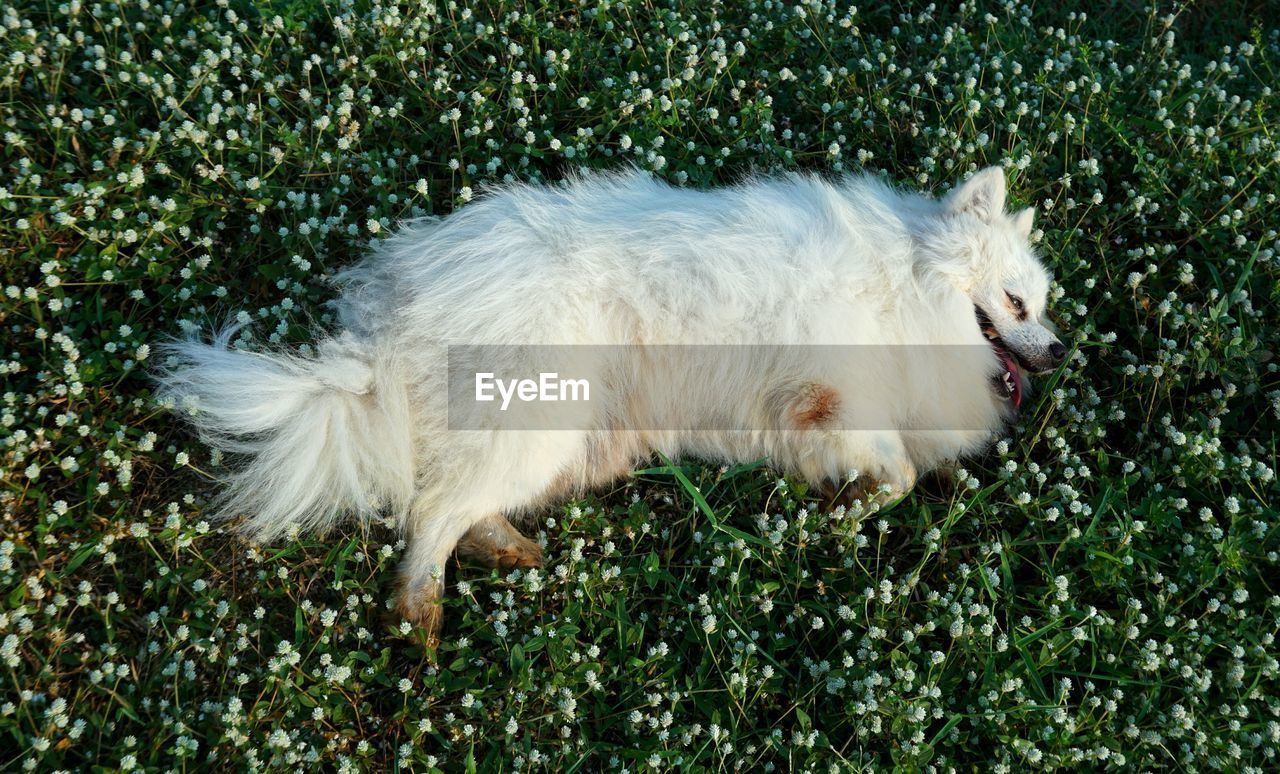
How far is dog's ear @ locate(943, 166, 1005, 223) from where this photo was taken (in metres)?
3.44

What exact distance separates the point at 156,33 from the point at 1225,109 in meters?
5.34

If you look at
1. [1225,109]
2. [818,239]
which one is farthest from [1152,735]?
[1225,109]

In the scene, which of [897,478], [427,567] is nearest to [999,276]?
[897,478]

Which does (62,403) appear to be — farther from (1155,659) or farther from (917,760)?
(1155,659)

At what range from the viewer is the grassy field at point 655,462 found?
114 inches

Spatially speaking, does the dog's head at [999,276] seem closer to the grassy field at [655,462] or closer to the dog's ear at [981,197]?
the dog's ear at [981,197]

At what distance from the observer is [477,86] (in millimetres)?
4199

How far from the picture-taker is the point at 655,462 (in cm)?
362

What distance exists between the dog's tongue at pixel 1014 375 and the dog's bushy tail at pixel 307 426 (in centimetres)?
241

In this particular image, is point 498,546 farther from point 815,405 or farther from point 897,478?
point 897,478

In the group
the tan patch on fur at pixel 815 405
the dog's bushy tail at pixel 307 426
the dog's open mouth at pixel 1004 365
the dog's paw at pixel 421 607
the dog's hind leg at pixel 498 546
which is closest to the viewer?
the dog's bushy tail at pixel 307 426

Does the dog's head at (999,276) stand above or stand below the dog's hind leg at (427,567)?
above

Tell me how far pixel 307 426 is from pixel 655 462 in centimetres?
138
